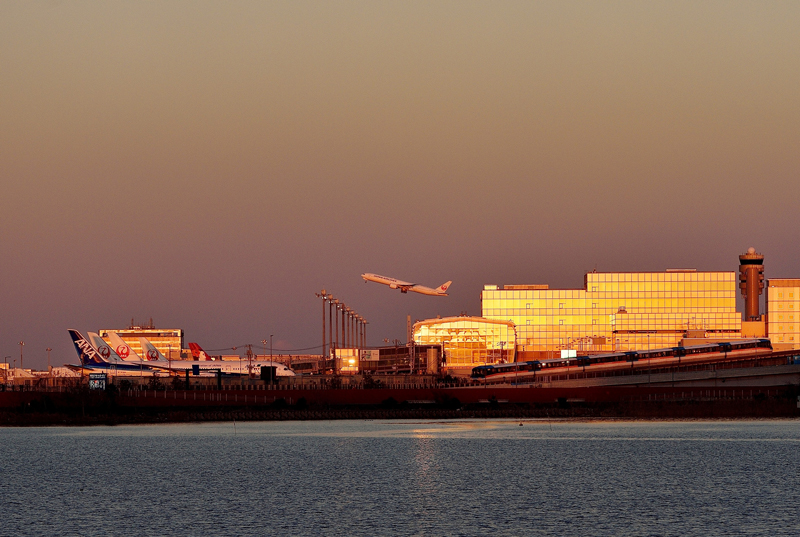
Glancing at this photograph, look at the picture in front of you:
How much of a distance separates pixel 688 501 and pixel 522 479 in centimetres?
1469

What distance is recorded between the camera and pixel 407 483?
73000mm

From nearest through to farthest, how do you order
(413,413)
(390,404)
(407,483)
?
1. (407,483)
2. (413,413)
3. (390,404)

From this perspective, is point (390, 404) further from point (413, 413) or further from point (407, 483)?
point (407, 483)

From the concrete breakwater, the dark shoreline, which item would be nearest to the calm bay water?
the dark shoreline

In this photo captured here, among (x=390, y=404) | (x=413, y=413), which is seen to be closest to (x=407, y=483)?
(x=413, y=413)

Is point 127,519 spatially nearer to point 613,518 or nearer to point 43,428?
point 613,518

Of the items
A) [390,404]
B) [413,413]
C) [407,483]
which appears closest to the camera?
[407,483]

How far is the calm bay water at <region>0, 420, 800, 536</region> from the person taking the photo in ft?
180

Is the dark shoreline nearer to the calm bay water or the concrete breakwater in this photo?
the concrete breakwater

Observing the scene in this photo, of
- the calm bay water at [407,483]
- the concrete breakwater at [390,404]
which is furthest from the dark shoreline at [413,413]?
the calm bay water at [407,483]

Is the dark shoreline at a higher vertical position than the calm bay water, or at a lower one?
lower

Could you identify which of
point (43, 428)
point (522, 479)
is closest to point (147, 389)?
point (43, 428)

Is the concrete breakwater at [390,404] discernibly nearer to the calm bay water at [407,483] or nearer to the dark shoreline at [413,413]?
the dark shoreline at [413,413]

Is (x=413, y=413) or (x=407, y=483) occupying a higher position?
(x=407, y=483)
